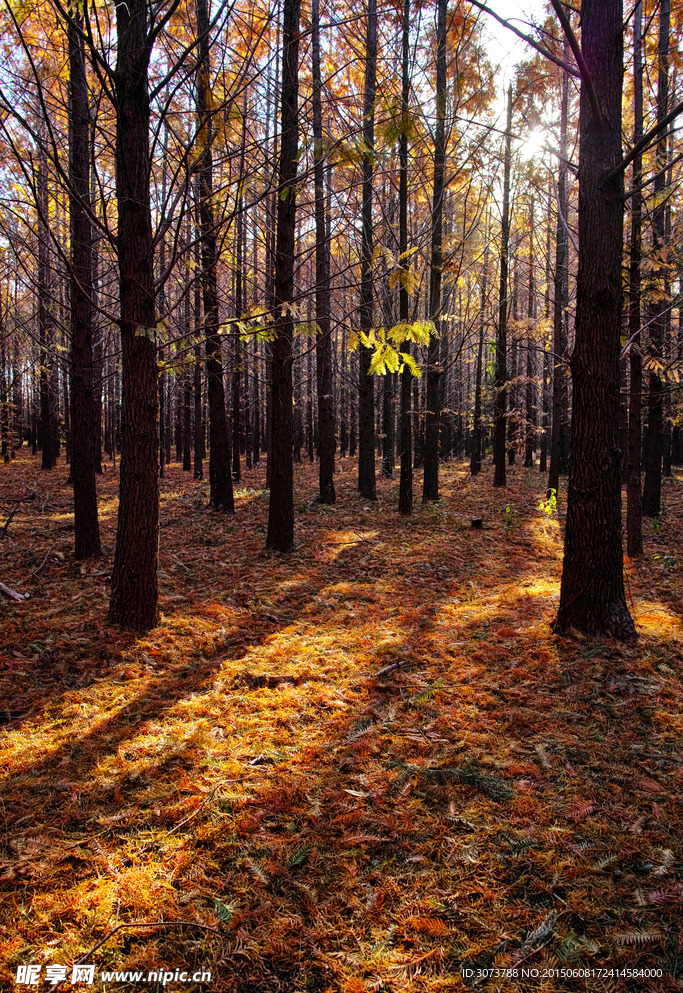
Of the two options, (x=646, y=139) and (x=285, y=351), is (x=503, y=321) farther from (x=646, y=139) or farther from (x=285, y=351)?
(x=646, y=139)

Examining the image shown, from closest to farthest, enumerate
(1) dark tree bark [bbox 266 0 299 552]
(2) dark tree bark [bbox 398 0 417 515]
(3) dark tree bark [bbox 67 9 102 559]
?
1. (3) dark tree bark [bbox 67 9 102 559]
2. (1) dark tree bark [bbox 266 0 299 552]
3. (2) dark tree bark [bbox 398 0 417 515]

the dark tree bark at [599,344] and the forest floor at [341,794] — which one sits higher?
the dark tree bark at [599,344]

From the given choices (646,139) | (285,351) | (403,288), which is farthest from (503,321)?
(646,139)

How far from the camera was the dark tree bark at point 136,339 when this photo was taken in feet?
14.4

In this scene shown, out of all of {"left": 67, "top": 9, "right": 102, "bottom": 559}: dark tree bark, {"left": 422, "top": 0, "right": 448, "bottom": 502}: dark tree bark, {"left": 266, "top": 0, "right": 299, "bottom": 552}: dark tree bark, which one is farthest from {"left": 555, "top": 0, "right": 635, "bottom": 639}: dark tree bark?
{"left": 67, "top": 9, "right": 102, "bottom": 559}: dark tree bark

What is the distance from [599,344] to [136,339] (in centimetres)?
421

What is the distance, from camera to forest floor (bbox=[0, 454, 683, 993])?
6.37 ft

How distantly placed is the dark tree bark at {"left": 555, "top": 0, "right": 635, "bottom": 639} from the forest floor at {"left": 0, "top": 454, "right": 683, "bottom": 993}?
1.74 feet

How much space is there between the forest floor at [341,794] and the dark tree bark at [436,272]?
632 cm

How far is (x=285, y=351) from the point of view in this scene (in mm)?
7801

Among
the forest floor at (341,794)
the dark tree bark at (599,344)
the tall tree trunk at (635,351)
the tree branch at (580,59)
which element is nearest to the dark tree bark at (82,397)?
the forest floor at (341,794)

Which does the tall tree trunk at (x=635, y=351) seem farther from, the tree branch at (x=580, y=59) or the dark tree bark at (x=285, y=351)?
the dark tree bark at (x=285, y=351)

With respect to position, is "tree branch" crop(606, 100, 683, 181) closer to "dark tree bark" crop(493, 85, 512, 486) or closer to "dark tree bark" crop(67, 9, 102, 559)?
"dark tree bark" crop(67, 9, 102, 559)

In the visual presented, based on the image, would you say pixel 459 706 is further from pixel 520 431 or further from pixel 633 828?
pixel 520 431
